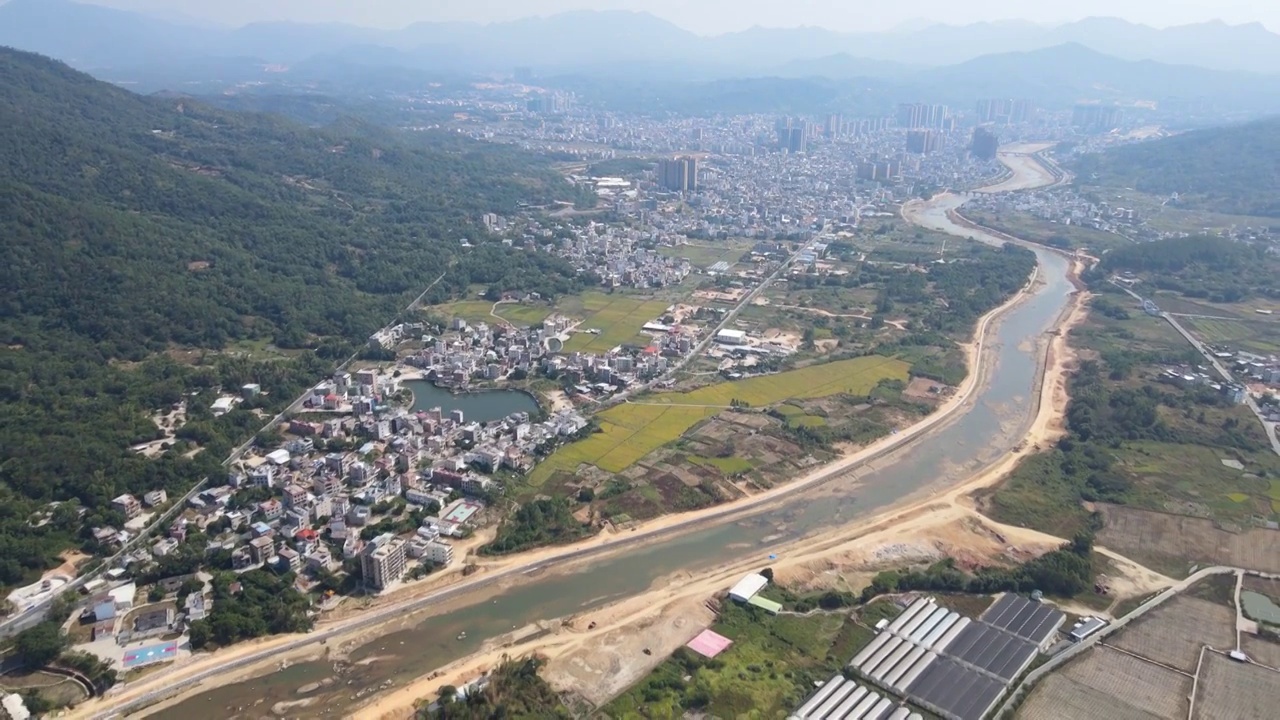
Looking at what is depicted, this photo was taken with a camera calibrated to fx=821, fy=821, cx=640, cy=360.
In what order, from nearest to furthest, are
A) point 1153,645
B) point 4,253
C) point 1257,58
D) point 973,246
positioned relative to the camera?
point 1153,645, point 4,253, point 973,246, point 1257,58

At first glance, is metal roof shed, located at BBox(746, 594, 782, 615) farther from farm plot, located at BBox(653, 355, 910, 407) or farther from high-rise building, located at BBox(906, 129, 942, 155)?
high-rise building, located at BBox(906, 129, 942, 155)

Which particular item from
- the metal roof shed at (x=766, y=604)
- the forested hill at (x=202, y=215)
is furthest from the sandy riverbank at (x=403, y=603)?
the forested hill at (x=202, y=215)

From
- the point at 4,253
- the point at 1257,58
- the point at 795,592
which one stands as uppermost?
the point at 1257,58

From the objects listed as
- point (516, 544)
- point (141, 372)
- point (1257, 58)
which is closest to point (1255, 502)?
point (516, 544)

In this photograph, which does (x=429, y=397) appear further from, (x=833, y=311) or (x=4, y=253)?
(x=833, y=311)

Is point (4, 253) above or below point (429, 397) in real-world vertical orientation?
above

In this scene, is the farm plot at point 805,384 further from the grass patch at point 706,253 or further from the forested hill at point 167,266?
the grass patch at point 706,253
